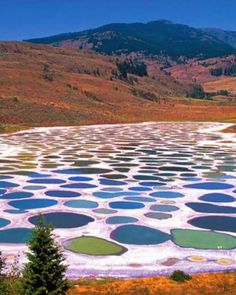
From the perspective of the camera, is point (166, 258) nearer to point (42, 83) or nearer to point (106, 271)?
point (106, 271)

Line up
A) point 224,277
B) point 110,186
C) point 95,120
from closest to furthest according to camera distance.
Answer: point 224,277, point 110,186, point 95,120

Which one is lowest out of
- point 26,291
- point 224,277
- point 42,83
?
point 224,277

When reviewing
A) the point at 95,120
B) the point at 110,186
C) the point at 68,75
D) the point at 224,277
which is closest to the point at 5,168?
the point at 110,186

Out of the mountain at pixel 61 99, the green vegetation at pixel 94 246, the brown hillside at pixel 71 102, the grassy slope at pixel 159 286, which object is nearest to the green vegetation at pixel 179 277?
the grassy slope at pixel 159 286

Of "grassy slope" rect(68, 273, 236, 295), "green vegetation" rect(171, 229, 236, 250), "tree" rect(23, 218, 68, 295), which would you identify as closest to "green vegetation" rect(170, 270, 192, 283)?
"grassy slope" rect(68, 273, 236, 295)

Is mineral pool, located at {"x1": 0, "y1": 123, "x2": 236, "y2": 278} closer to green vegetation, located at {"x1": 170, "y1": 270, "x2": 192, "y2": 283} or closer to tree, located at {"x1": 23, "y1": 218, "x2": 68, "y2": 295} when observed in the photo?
green vegetation, located at {"x1": 170, "y1": 270, "x2": 192, "y2": 283}

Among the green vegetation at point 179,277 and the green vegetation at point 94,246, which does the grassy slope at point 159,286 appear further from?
the green vegetation at point 94,246

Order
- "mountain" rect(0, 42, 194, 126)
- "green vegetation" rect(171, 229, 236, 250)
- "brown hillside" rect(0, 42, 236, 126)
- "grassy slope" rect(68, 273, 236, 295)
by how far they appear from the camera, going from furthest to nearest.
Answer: "brown hillside" rect(0, 42, 236, 126)
"mountain" rect(0, 42, 194, 126)
"green vegetation" rect(171, 229, 236, 250)
"grassy slope" rect(68, 273, 236, 295)
